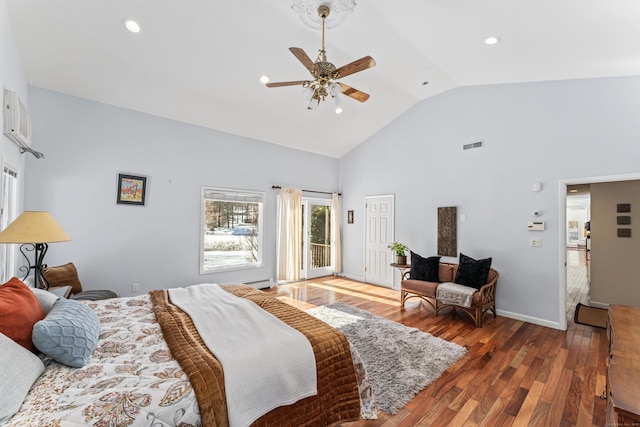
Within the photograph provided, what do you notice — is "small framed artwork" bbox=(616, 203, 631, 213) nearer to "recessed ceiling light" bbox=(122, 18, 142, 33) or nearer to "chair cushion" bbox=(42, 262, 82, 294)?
"recessed ceiling light" bbox=(122, 18, 142, 33)

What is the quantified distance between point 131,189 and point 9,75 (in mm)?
1785

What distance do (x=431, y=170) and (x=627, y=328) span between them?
372cm

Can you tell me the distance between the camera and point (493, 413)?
6.88ft

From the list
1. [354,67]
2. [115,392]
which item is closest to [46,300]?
[115,392]

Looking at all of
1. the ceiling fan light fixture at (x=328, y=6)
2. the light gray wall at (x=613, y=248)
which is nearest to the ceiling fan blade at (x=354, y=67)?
the ceiling fan light fixture at (x=328, y=6)

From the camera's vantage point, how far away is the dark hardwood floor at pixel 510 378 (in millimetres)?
2053

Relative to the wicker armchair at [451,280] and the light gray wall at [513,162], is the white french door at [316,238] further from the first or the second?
the wicker armchair at [451,280]

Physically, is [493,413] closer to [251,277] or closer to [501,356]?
[501,356]

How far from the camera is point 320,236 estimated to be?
6.73 meters

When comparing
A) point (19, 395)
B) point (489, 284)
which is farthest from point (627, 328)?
point (19, 395)

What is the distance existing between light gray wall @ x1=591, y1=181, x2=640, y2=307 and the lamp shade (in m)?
7.06

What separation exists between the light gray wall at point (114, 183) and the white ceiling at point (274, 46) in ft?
1.03

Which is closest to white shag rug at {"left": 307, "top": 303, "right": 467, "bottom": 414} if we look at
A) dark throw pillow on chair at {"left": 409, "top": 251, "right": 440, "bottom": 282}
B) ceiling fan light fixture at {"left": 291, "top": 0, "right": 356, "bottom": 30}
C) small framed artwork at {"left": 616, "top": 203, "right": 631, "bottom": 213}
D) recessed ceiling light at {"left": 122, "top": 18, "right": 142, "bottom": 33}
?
dark throw pillow on chair at {"left": 409, "top": 251, "right": 440, "bottom": 282}

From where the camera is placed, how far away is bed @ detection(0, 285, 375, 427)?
1.11 m
